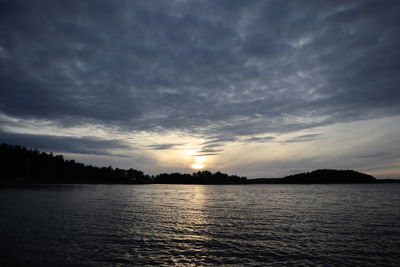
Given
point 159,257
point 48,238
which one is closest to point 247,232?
point 159,257

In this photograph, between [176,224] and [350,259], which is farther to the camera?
[176,224]

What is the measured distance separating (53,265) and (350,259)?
28063 mm

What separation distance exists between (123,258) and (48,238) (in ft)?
44.2

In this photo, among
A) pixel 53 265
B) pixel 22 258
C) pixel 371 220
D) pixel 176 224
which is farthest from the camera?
pixel 371 220

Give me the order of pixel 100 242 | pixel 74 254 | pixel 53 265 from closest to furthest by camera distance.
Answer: pixel 53 265, pixel 74 254, pixel 100 242

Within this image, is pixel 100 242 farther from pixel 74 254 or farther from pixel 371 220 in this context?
pixel 371 220

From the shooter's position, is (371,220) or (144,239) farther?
(371,220)

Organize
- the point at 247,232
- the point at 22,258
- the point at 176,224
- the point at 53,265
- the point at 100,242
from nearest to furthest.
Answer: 1. the point at 53,265
2. the point at 22,258
3. the point at 100,242
4. the point at 247,232
5. the point at 176,224

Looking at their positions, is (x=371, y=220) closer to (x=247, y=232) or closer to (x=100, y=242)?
(x=247, y=232)

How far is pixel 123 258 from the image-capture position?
2250cm

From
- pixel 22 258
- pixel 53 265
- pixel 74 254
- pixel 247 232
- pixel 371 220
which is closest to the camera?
pixel 53 265

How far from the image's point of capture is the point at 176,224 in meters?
→ 40.3

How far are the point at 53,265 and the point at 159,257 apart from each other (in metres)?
9.30

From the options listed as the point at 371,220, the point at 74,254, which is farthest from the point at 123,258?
the point at 371,220
